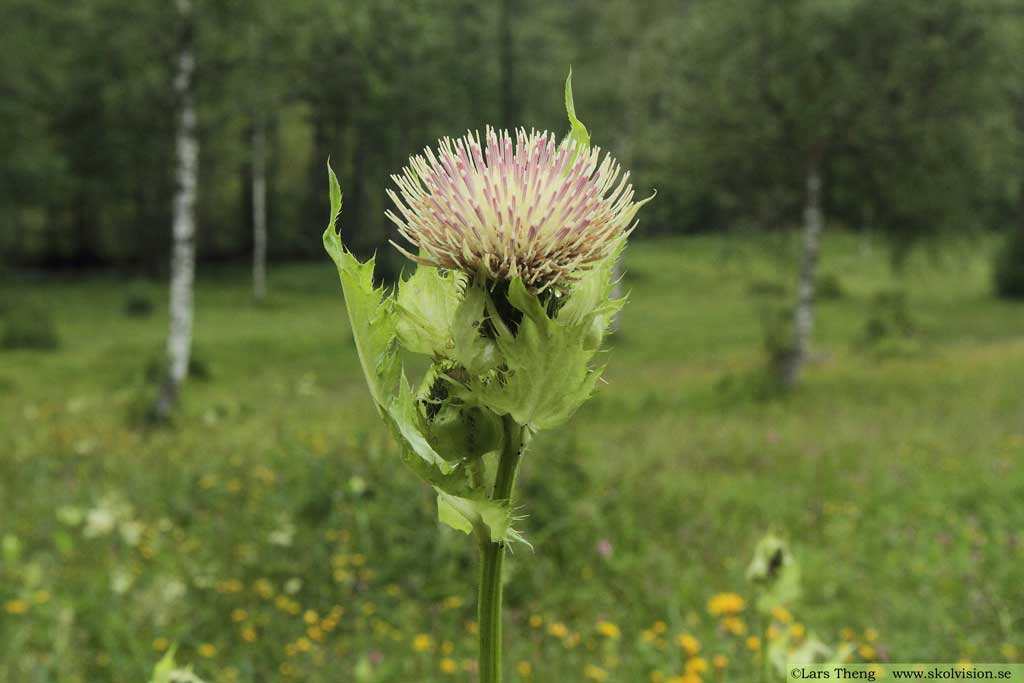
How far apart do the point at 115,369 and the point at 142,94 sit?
18.8m

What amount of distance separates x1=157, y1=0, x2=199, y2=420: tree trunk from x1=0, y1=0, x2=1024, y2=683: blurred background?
0.07m

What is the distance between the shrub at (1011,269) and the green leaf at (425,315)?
4075 cm

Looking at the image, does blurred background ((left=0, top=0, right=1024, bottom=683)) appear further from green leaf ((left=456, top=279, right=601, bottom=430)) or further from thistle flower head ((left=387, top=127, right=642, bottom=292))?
thistle flower head ((left=387, top=127, right=642, bottom=292))

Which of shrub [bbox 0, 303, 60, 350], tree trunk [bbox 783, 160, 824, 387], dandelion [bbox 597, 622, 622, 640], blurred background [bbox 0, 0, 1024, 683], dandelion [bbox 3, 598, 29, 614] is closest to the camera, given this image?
dandelion [bbox 597, 622, 622, 640]

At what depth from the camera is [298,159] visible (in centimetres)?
5522

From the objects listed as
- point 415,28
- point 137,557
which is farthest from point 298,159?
point 137,557

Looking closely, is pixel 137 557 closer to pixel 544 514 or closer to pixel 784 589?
pixel 544 514

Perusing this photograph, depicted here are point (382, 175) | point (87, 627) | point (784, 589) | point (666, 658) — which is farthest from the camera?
point (382, 175)

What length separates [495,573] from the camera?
4.82 ft

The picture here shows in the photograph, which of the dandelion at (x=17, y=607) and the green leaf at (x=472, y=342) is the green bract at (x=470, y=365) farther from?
the dandelion at (x=17, y=607)

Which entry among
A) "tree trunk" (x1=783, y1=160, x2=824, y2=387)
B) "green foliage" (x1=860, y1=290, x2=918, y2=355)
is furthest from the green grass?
"green foliage" (x1=860, y1=290, x2=918, y2=355)

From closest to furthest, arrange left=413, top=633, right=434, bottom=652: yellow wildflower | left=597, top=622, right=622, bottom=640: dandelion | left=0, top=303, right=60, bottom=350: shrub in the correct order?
left=413, top=633, right=434, bottom=652: yellow wildflower < left=597, top=622, right=622, bottom=640: dandelion < left=0, top=303, right=60, bottom=350: shrub

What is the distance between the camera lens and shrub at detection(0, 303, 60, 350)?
26469 millimetres


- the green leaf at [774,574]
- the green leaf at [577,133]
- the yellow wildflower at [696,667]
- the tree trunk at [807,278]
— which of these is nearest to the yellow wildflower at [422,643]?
the yellow wildflower at [696,667]
